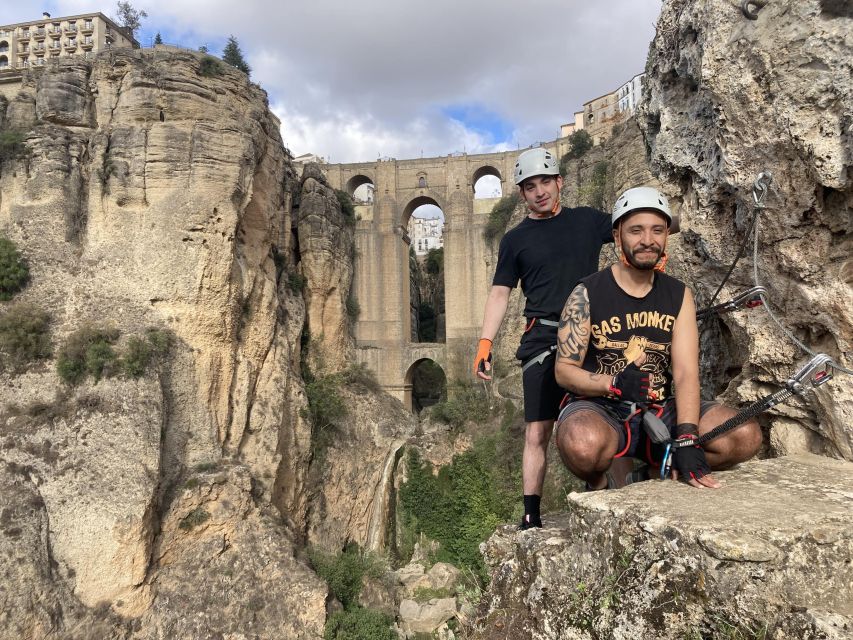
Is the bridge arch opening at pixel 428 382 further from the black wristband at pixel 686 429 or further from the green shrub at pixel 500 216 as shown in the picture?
the black wristband at pixel 686 429

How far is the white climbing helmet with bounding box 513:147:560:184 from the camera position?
9.97 ft

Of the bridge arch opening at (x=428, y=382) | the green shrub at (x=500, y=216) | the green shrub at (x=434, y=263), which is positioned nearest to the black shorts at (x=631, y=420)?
the green shrub at (x=500, y=216)

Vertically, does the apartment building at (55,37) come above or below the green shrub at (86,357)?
above

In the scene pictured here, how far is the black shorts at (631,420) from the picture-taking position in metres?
2.38

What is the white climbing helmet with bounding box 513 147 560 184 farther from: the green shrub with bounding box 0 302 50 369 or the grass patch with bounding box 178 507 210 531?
the green shrub with bounding box 0 302 50 369

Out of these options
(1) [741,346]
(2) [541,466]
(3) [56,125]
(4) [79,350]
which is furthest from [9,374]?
(1) [741,346]

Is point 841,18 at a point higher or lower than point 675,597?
higher

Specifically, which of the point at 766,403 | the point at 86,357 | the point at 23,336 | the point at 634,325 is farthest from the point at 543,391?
the point at 23,336

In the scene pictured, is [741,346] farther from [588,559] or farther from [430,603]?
[430,603]

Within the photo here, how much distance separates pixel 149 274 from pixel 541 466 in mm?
11827

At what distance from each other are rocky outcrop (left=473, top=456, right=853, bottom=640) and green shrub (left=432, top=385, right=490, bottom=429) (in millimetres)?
15767

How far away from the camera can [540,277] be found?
303cm

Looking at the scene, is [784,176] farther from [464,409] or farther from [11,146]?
[464,409]

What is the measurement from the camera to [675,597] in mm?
1676
